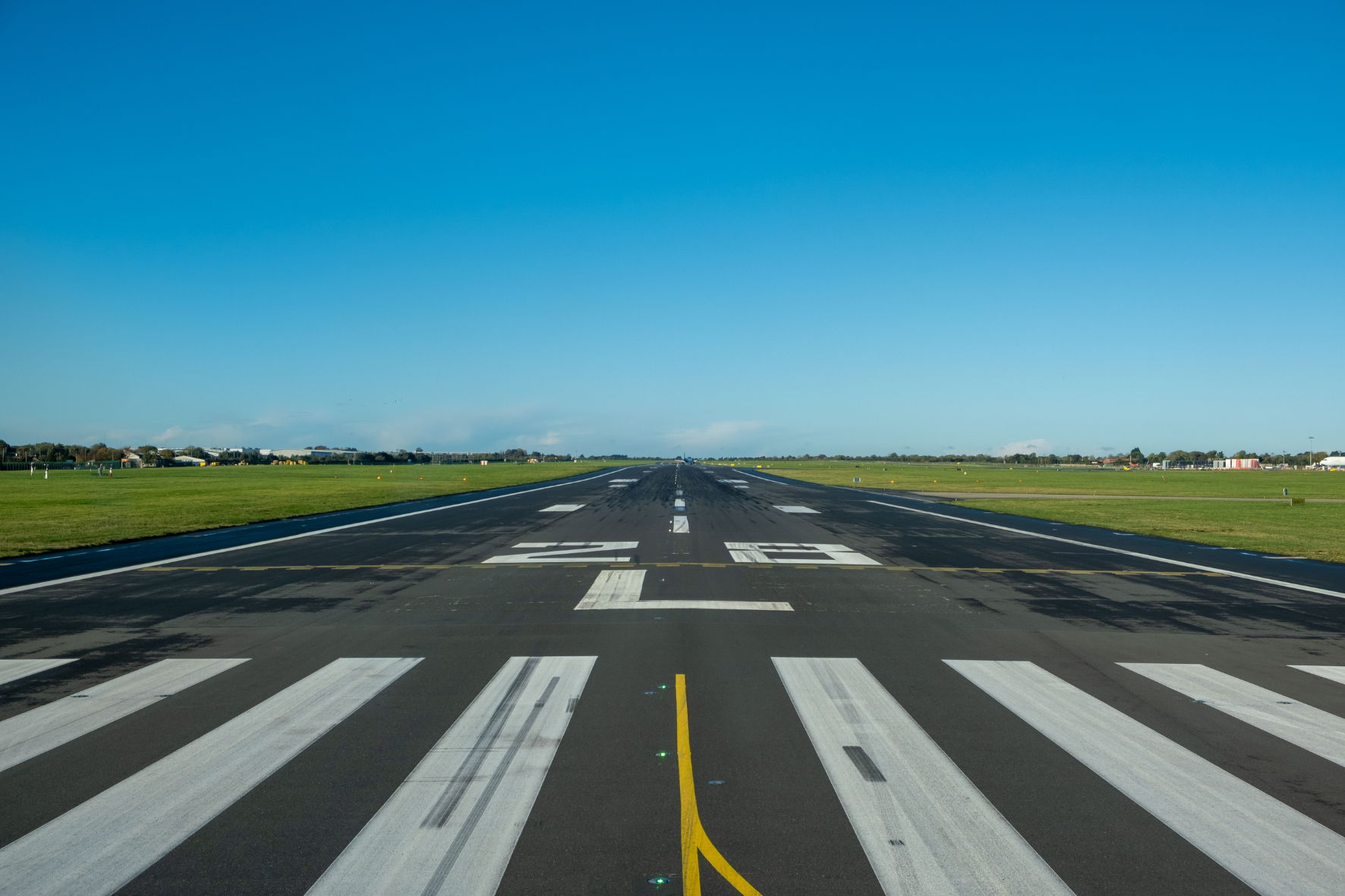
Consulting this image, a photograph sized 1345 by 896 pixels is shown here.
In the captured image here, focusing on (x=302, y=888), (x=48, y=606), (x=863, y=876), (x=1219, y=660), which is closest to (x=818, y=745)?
(x=863, y=876)

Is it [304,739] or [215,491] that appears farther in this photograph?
[215,491]

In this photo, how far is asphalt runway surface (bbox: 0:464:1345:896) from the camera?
395 centimetres

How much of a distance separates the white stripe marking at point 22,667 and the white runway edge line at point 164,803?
2.85 m

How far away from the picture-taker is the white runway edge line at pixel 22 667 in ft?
23.6

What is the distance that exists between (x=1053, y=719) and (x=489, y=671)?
5.15m

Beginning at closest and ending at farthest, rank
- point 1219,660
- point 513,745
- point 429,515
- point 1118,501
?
1. point 513,745
2. point 1219,660
3. point 429,515
4. point 1118,501

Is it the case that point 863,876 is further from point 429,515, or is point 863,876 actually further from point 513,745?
point 429,515

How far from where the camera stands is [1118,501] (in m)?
37.2

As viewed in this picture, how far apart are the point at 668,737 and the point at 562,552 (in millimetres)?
11426

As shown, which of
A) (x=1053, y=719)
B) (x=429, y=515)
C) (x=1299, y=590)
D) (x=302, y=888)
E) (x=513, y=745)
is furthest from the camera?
(x=429, y=515)

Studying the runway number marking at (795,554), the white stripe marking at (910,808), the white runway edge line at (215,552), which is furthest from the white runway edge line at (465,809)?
the white runway edge line at (215,552)

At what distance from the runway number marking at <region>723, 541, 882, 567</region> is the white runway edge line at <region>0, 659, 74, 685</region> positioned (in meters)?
10.9

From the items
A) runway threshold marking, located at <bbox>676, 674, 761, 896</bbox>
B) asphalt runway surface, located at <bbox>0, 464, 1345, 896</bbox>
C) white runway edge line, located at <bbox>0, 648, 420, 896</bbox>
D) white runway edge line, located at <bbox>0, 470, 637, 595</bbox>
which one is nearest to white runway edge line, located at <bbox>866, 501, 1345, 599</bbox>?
asphalt runway surface, located at <bbox>0, 464, 1345, 896</bbox>

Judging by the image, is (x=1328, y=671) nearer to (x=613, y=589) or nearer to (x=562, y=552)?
(x=613, y=589)
